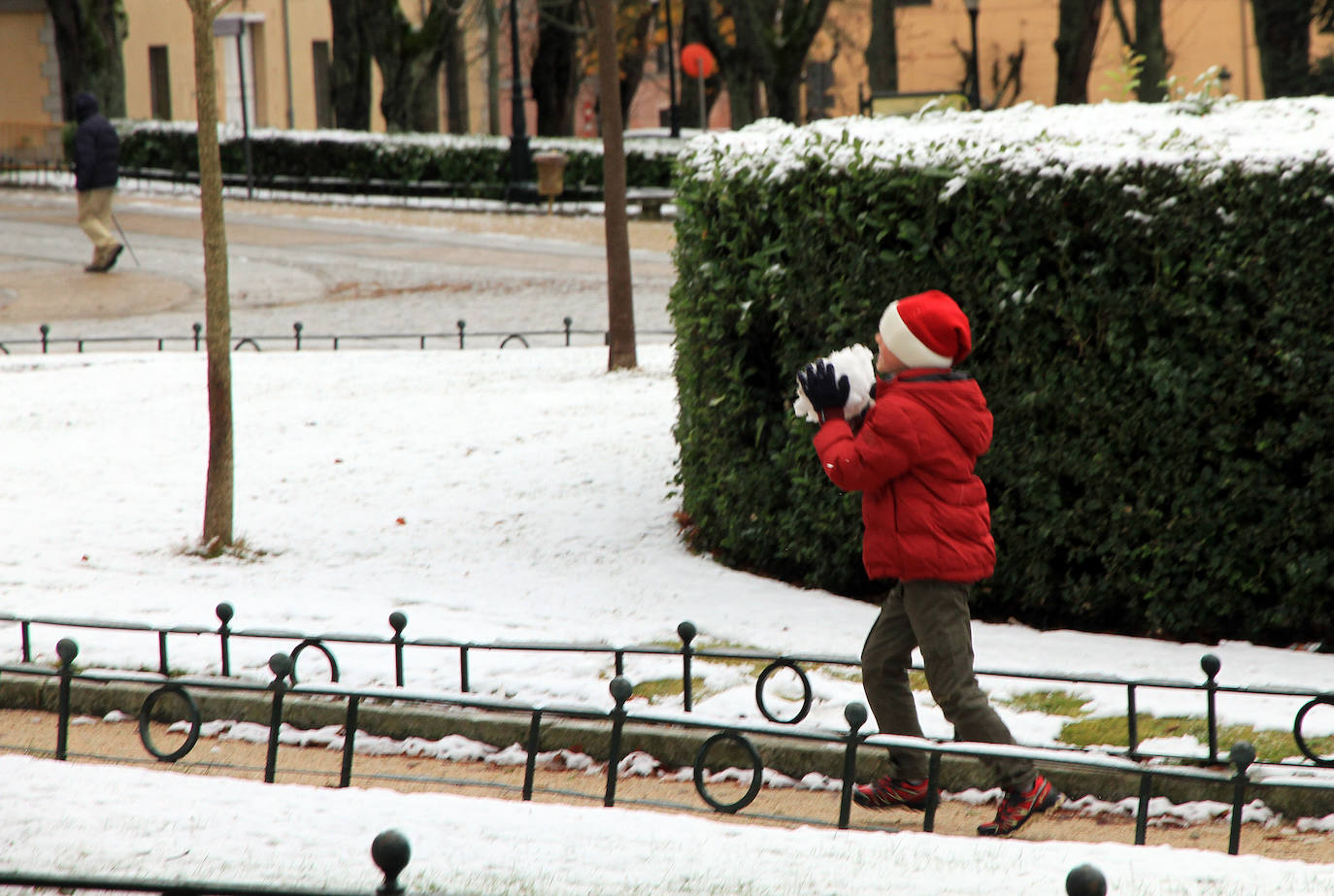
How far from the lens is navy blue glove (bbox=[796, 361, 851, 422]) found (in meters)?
4.61

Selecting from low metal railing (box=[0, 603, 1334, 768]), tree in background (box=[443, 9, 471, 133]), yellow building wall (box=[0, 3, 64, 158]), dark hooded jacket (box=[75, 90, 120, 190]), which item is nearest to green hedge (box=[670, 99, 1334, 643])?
low metal railing (box=[0, 603, 1334, 768])

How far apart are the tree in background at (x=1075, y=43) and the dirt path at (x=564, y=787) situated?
2529 cm

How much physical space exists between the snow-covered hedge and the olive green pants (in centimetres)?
2536

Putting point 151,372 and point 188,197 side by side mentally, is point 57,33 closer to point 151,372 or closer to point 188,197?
point 188,197

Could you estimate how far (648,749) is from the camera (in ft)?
17.8

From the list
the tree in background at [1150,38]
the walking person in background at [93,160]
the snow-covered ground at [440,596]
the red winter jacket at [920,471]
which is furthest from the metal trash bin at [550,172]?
the red winter jacket at [920,471]

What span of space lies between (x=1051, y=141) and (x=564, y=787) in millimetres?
3450

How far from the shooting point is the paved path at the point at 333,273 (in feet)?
61.0

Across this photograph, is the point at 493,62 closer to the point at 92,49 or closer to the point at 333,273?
the point at 92,49

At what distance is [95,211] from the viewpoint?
64.9ft

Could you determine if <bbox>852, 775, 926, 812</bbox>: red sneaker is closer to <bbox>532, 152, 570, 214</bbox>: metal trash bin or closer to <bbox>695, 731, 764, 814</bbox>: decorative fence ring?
<bbox>695, 731, 764, 814</bbox>: decorative fence ring

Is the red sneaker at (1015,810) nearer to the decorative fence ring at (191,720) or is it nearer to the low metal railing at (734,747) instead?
the low metal railing at (734,747)

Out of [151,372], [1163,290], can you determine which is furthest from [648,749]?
[151,372]

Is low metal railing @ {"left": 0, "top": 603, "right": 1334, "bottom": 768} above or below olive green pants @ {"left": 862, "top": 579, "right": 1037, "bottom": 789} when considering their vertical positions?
below
